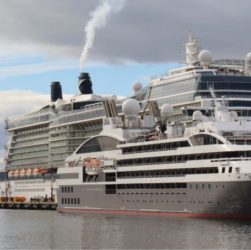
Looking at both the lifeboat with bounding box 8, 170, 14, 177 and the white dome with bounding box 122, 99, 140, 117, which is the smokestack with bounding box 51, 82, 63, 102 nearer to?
the lifeboat with bounding box 8, 170, 14, 177

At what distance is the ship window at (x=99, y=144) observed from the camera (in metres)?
84.7

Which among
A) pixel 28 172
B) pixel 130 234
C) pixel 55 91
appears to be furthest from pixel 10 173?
pixel 130 234

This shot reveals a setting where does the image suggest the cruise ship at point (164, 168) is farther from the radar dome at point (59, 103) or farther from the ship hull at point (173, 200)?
the radar dome at point (59, 103)

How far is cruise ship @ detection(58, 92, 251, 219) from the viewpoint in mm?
65688

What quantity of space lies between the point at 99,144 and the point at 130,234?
3061 cm

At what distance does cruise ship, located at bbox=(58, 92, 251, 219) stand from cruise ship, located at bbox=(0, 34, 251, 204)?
14.9ft

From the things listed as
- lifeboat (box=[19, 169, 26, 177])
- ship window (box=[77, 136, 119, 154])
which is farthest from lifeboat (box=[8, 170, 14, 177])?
ship window (box=[77, 136, 119, 154])

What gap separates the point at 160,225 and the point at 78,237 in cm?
880

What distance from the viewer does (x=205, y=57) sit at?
318 ft

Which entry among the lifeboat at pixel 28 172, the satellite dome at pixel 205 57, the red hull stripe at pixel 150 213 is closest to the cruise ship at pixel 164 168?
the red hull stripe at pixel 150 213

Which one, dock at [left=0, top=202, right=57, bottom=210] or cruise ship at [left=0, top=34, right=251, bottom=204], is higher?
cruise ship at [left=0, top=34, right=251, bottom=204]

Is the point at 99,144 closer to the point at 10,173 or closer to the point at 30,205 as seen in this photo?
the point at 30,205

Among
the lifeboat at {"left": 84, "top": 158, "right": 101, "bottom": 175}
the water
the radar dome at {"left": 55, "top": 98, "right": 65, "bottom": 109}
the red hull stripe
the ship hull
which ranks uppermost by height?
the radar dome at {"left": 55, "top": 98, "right": 65, "bottom": 109}

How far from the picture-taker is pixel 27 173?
117 m
